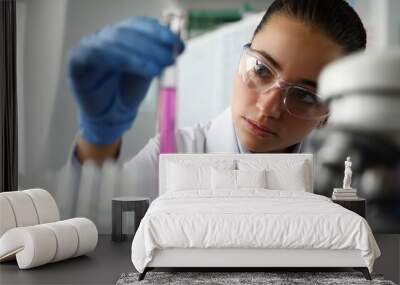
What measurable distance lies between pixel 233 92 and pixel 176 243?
2220mm

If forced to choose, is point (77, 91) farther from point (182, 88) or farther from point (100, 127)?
point (182, 88)

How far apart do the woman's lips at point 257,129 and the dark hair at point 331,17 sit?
2.78 feet

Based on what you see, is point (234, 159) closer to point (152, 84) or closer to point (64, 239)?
point (152, 84)

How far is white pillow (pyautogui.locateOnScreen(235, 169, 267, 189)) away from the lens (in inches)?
190

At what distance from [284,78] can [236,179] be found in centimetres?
100

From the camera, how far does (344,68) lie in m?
0.32

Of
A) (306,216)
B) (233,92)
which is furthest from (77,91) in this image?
(306,216)

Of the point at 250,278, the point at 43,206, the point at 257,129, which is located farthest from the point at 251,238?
the point at 257,129

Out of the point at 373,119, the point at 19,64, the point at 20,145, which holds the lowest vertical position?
the point at 20,145

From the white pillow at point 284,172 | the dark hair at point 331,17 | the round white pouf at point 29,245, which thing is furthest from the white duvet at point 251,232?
the dark hair at point 331,17

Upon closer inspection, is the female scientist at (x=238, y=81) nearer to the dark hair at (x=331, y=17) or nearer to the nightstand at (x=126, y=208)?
the dark hair at (x=331, y=17)

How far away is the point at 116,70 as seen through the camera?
Answer: 17.4 ft

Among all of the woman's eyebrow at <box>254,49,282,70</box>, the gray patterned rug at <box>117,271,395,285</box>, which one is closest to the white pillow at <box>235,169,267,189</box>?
the woman's eyebrow at <box>254,49,282,70</box>

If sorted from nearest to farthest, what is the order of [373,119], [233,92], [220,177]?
Result: 1. [373,119]
2. [220,177]
3. [233,92]
